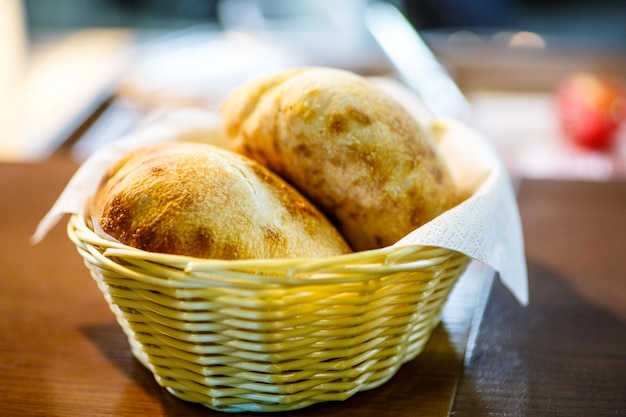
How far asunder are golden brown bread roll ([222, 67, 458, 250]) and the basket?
6cm

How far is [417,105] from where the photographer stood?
0.72m

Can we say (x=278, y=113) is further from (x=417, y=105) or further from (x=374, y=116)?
(x=417, y=105)

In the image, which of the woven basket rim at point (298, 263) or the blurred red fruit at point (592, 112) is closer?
the woven basket rim at point (298, 263)

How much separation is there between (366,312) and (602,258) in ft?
1.15

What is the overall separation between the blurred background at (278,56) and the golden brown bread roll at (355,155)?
0.66 meters

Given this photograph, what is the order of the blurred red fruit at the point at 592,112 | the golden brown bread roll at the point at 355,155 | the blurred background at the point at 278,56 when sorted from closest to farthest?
the golden brown bread roll at the point at 355,155 → the blurred red fruit at the point at 592,112 → the blurred background at the point at 278,56

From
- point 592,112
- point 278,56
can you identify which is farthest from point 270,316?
point 278,56

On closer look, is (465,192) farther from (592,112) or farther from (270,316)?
(592,112)

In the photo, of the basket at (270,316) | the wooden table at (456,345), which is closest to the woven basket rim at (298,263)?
the basket at (270,316)

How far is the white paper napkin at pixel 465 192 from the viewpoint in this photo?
1.56 feet

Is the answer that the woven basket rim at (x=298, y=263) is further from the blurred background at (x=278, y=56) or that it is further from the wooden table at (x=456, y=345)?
the blurred background at (x=278, y=56)

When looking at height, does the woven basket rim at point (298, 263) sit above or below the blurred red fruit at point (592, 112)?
above

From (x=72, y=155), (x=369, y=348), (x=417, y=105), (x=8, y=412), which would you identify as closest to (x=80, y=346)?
(x=8, y=412)

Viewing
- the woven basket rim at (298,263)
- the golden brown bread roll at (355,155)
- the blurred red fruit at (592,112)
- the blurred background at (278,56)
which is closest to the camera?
the woven basket rim at (298,263)
